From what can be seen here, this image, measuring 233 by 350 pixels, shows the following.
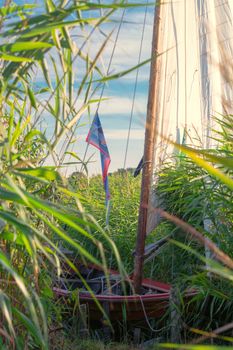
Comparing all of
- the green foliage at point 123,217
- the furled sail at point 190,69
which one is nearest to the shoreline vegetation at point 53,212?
the green foliage at point 123,217

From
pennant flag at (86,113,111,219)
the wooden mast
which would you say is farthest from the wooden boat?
pennant flag at (86,113,111,219)

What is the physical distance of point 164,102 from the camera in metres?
8.21

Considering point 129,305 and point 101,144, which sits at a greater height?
point 101,144

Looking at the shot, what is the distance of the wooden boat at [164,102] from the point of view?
5.73m

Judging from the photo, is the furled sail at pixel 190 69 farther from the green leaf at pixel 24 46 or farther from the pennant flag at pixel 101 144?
the green leaf at pixel 24 46

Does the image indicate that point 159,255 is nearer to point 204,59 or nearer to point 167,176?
point 167,176

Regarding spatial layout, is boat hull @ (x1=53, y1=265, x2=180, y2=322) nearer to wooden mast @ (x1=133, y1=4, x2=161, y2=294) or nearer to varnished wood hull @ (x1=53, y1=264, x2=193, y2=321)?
varnished wood hull @ (x1=53, y1=264, x2=193, y2=321)

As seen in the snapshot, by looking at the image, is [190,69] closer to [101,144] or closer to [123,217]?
[123,217]

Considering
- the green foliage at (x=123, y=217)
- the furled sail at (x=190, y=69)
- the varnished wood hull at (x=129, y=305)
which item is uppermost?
the furled sail at (x=190, y=69)

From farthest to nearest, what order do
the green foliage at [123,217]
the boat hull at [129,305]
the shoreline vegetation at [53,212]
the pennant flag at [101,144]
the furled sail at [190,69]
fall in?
the furled sail at [190,69] → the green foliage at [123,217] → the pennant flag at [101,144] → the boat hull at [129,305] → the shoreline vegetation at [53,212]

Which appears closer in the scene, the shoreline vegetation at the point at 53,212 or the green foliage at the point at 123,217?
the shoreline vegetation at the point at 53,212

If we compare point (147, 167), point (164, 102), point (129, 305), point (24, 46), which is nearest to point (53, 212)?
point (24, 46)

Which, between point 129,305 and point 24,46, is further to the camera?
point 129,305

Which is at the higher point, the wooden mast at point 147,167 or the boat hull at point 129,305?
the wooden mast at point 147,167
